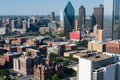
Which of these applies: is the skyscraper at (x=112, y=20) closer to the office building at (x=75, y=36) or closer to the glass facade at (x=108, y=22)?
the glass facade at (x=108, y=22)

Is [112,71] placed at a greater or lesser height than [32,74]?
greater

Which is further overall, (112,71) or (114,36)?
(114,36)

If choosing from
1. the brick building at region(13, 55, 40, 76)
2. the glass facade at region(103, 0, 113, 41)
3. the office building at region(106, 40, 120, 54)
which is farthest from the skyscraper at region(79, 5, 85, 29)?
the brick building at region(13, 55, 40, 76)

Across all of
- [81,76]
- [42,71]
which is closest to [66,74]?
[42,71]

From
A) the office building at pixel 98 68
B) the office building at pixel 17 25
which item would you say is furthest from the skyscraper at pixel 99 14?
the office building at pixel 98 68

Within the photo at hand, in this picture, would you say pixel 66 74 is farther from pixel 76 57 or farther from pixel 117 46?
pixel 117 46
